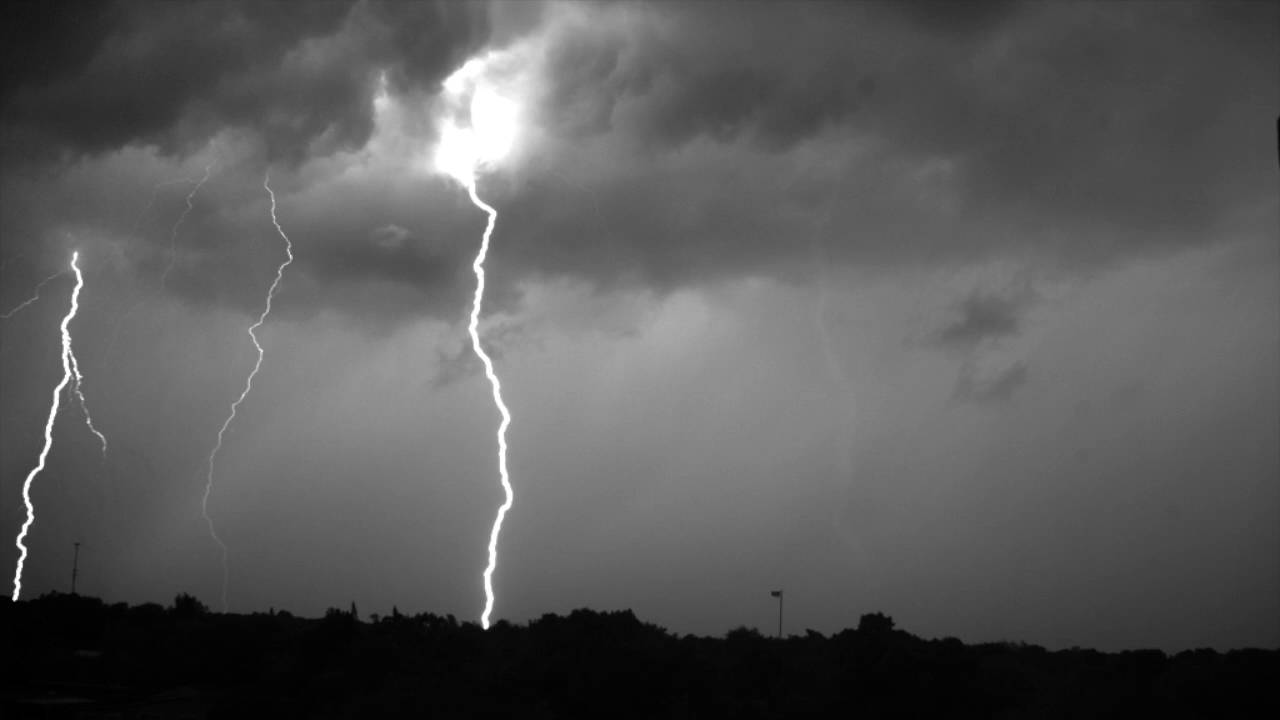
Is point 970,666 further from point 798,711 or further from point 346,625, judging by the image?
point 346,625

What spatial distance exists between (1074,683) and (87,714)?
1079 inches

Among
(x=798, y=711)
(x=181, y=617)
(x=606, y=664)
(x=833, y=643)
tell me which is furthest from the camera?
(x=181, y=617)

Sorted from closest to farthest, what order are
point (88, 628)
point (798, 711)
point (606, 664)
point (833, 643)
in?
point (798, 711), point (606, 664), point (833, 643), point (88, 628)

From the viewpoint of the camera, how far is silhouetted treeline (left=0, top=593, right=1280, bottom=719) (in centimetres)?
3148

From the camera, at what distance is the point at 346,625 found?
4316 cm

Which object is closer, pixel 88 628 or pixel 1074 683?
pixel 1074 683

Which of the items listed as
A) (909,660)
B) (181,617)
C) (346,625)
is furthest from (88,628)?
(909,660)

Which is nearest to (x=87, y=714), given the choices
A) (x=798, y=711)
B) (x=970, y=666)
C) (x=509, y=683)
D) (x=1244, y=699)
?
(x=509, y=683)

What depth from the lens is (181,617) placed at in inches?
2324

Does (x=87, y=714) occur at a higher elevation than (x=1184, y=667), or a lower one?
lower

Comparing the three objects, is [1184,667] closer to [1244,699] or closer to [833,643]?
[1244,699]

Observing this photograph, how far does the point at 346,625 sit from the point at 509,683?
1142 cm

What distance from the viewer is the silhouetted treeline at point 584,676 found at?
103 ft

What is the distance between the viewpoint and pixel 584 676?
35.3m
